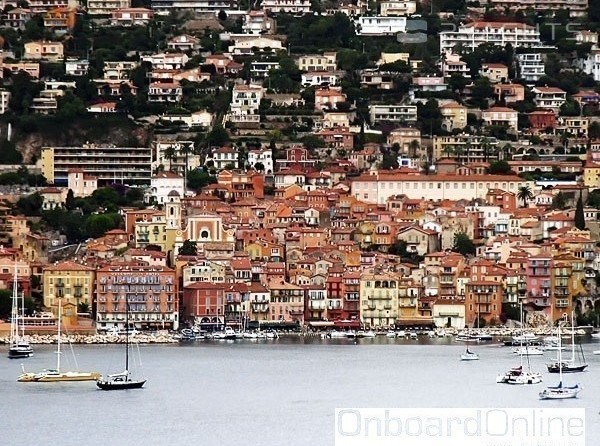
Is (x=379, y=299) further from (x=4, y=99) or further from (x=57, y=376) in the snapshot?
(x=4, y=99)

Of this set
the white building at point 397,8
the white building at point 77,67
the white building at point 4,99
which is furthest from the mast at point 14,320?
the white building at point 397,8

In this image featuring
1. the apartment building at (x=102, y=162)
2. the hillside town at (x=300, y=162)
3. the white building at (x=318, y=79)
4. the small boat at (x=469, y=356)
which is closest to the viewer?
the small boat at (x=469, y=356)

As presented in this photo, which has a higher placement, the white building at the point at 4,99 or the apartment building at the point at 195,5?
the apartment building at the point at 195,5

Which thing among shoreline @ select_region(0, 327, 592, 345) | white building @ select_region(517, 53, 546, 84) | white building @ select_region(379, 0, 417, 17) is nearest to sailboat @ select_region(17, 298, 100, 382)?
shoreline @ select_region(0, 327, 592, 345)

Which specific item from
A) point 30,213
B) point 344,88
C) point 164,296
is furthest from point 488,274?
point 344,88

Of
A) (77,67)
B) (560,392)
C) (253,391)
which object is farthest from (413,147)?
(560,392)

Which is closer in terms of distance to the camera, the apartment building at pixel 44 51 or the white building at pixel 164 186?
the white building at pixel 164 186

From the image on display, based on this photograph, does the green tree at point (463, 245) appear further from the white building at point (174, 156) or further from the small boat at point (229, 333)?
the white building at point (174, 156)
